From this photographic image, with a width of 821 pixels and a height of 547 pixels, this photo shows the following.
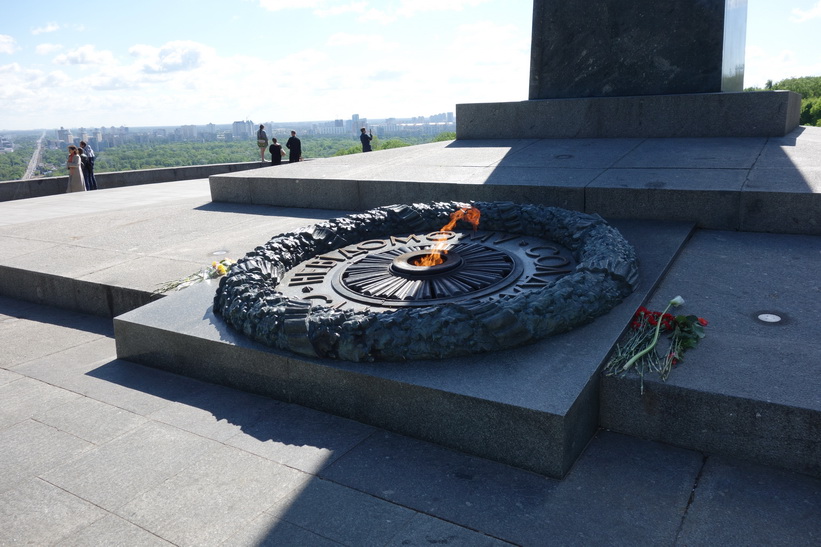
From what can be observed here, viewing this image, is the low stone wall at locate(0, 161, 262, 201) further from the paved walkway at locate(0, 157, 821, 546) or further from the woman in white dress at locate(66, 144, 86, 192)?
the paved walkway at locate(0, 157, 821, 546)

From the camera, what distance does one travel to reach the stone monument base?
9258 mm

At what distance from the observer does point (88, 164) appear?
18.6m

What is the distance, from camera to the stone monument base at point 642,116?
9258 millimetres

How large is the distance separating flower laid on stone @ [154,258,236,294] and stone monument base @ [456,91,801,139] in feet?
21.2

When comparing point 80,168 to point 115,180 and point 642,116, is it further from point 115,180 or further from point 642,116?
point 642,116

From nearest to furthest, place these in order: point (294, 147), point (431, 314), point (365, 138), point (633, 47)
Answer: point (431, 314) → point (633, 47) → point (294, 147) → point (365, 138)

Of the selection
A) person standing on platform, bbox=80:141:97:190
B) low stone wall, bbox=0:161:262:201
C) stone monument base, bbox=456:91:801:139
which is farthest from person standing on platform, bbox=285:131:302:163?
stone monument base, bbox=456:91:801:139

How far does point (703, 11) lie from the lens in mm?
9477

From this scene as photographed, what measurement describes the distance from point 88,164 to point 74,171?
101 centimetres

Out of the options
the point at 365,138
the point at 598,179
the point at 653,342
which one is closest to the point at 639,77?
the point at 598,179

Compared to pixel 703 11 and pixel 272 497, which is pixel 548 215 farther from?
pixel 703 11

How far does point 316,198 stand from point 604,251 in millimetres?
5471

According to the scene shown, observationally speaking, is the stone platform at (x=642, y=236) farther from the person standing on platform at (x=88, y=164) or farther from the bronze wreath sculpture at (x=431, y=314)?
the person standing on platform at (x=88, y=164)

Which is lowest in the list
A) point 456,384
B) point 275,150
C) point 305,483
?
point 305,483
